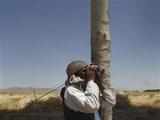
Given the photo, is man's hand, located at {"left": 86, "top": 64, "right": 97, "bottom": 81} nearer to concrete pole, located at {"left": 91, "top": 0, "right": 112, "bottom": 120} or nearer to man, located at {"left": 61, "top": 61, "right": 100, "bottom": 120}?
man, located at {"left": 61, "top": 61, "right": 100, "bottom": 120}

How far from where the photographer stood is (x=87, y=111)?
429cm

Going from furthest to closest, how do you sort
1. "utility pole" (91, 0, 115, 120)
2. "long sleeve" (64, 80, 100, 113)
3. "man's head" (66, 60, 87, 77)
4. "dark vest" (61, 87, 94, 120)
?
"utility pole" (91, 0, 115, 120) < "man's head" (66, 60, 87, 77) < "dark vest" (61, 87, 94, 120) < "long sleeve" (64, 80, 100, 113)

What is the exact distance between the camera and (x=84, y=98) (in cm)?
424

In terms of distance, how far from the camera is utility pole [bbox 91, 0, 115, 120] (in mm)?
5844

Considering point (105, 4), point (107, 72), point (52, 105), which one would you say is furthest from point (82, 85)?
point (52, 105)

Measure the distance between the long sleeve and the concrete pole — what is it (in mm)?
1436

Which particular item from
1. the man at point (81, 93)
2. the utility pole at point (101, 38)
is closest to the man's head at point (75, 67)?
the man at point (81, 93)

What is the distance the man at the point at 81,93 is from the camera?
4240 millimetres

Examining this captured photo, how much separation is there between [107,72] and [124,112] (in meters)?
7.61

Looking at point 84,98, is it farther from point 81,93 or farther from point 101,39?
point 101,39

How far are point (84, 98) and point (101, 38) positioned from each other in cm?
184

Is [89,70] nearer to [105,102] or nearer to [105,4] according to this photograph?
[105,102]

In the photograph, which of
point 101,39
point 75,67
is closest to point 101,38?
point 101,39

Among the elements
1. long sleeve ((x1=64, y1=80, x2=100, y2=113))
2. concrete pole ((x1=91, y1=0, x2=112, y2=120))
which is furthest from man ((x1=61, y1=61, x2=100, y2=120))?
concrete pole ((x1=91, y1=0, x2=112, y2=120))
